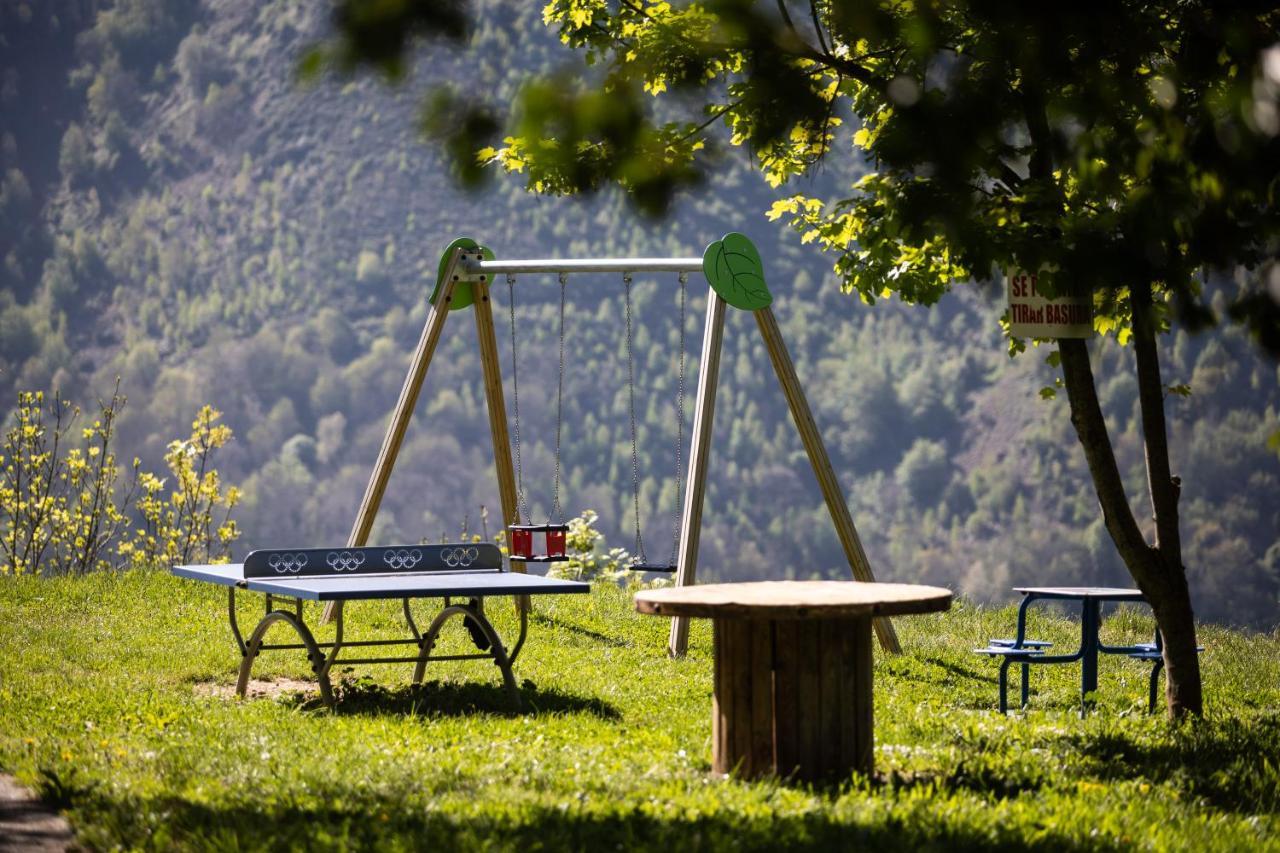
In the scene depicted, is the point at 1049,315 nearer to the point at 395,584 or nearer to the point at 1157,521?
the point at 1157,521

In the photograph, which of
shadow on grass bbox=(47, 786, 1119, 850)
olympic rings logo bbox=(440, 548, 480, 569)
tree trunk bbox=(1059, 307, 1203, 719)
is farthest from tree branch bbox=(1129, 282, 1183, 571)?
olympic rings logo bbox=(440, 548, 480, 569)

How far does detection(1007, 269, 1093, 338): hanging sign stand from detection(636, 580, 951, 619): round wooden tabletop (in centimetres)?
184

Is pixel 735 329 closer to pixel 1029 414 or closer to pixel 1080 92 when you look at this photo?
pixel 1029 414

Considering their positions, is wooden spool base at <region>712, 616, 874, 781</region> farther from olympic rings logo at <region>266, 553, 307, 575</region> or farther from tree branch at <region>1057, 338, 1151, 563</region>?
olympic rings logo at <region>266, 553, 307, 575</region>

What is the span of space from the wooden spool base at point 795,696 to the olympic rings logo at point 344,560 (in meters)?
3.03

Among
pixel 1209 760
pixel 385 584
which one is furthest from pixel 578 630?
pixel 1209 760

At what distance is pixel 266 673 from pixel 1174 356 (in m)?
75.9

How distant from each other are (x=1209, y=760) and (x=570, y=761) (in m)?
2.54

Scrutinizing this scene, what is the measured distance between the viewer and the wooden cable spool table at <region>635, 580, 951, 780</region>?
519 cm

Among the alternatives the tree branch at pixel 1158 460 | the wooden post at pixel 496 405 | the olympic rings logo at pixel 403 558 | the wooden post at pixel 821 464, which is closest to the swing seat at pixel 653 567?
the wooden post at pixel 496 405

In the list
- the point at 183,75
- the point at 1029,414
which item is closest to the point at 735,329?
the point at 1029,414

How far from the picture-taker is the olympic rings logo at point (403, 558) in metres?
7.91

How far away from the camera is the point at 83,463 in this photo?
548 inches

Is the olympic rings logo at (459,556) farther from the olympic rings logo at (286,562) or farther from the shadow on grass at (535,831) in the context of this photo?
the shadow on grass at (535,831)
